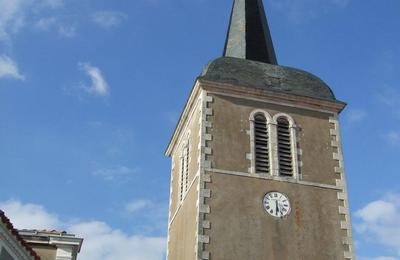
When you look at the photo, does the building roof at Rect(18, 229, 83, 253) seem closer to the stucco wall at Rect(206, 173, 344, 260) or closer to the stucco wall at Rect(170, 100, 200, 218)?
the stucco wall at Rect(206, 173, 344, 260)

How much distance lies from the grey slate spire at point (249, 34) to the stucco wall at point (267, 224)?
15.5 feet

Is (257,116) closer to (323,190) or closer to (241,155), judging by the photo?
(241,155)

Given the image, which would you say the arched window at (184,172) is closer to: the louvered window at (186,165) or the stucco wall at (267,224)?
the louvered window at (186,165)

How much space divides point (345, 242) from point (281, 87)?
15.1 feet

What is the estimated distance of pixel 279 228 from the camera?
14.8 meters

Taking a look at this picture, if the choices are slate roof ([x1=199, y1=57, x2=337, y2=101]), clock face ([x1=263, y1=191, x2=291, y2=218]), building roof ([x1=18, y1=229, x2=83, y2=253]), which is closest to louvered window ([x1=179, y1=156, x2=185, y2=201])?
slate roof ([x1=199, y1=57, x2=337, y2=101])

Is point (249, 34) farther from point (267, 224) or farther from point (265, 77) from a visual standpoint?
point (267, 224)

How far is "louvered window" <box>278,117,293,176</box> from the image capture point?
15.9m

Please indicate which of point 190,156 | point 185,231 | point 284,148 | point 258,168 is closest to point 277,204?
point 258,168

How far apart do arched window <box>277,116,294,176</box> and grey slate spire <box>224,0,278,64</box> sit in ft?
8.67

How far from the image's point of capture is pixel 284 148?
16359 millimetres

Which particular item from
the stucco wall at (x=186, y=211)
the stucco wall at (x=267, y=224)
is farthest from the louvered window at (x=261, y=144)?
the stucco wall at (x=186, y=211)

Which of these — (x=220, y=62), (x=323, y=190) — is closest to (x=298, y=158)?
(x=323, y=190)

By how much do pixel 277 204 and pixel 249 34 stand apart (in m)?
6.26
